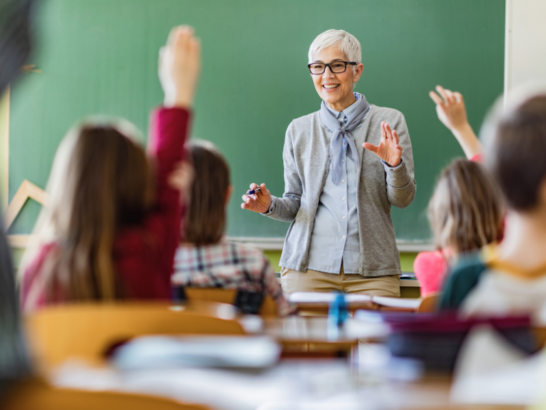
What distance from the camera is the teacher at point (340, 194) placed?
2705 mm

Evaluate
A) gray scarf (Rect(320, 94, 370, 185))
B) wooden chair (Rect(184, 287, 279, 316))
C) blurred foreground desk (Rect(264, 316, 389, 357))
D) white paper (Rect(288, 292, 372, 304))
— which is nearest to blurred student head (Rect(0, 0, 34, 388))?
blurred foreground desk (Rect(264, 316, 389, 357))

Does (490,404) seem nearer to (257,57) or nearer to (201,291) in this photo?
(201,291)

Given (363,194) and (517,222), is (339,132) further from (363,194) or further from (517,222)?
(517,222)

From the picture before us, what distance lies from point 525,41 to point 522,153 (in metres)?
2.76

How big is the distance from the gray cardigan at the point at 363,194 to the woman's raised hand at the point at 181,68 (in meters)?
1.29

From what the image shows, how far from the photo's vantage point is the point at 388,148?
98.1 inches

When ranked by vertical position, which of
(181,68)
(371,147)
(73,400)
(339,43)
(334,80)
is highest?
(339,43)

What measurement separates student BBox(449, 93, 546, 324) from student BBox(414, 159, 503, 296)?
0.84 m

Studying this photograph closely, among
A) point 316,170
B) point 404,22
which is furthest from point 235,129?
point 404,22

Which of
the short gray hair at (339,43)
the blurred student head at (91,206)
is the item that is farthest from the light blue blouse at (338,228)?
the blurred student head at (91,206)

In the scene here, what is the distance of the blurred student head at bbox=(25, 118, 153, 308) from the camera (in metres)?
1.20

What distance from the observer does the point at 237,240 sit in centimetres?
368

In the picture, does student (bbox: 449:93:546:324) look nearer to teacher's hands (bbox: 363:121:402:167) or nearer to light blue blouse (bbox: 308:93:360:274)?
teacher's hands (bbox: 363:121:402:167)

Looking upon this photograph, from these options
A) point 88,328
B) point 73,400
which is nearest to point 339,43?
point 88,328
